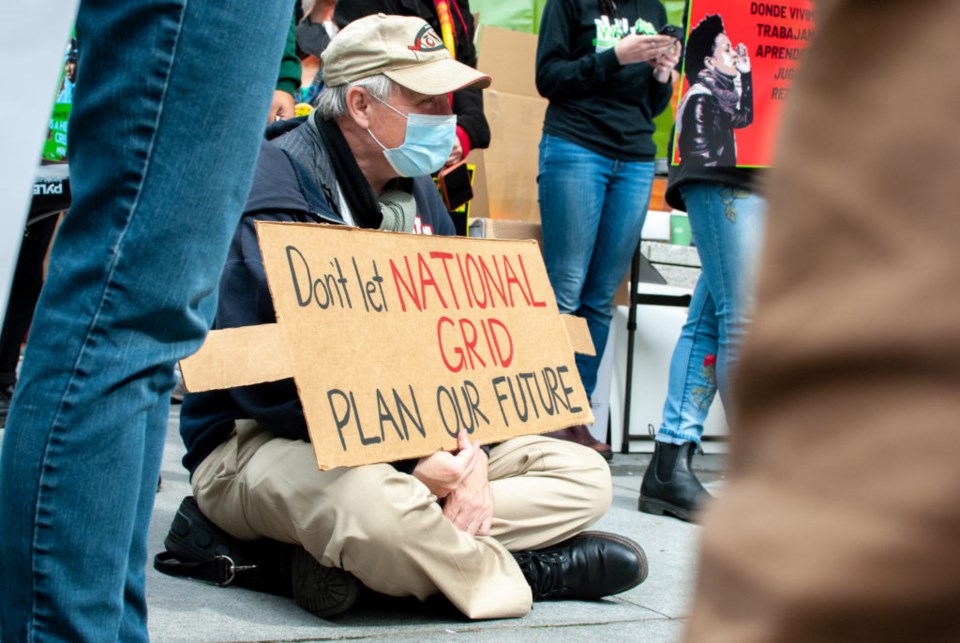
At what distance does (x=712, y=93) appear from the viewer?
3029 millimetres

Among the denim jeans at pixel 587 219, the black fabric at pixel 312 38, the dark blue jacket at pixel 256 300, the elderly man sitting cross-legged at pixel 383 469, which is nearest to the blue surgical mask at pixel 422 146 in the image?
the elderly man sitting cross-legged at pixel 383 469

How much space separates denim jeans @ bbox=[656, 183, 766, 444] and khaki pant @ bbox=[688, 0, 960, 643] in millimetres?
2575

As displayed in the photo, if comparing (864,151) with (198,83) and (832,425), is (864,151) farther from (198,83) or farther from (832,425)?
(198,83)

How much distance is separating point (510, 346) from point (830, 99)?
6.51ft

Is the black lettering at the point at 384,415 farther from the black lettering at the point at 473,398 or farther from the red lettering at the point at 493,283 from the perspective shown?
the red lettering at the point at 493,283

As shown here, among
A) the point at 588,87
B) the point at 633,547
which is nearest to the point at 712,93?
the point at 588,87

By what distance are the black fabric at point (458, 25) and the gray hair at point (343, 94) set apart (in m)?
0.97

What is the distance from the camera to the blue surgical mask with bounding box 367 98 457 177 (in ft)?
A: 8.30

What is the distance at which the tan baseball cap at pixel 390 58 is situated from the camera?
2.55 m

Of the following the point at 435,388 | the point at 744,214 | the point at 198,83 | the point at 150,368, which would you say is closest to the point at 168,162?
the point at 198,83

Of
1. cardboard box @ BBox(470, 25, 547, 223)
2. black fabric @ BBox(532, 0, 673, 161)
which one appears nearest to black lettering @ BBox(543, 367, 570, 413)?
black fabric @ BBox(532, 0, 673, 161)

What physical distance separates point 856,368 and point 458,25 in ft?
11.5

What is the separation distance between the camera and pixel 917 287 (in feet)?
1.02

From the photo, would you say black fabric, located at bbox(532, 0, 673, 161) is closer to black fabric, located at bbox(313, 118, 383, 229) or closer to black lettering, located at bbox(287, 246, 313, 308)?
black fabric, located at bbox(313, 118, 383, 229)
